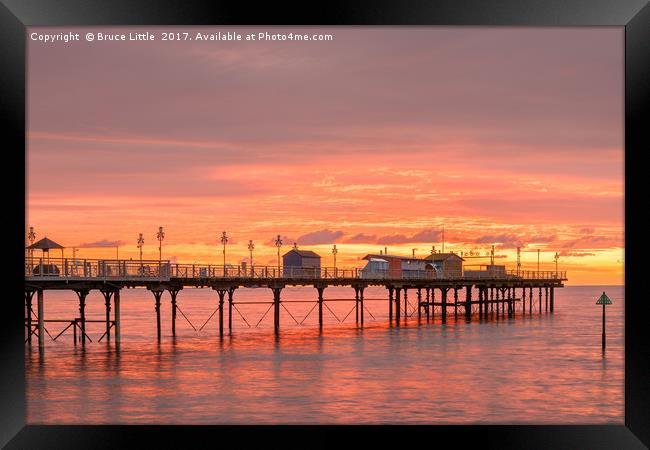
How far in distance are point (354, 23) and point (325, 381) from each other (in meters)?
25.0

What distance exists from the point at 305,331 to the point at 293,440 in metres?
51.5

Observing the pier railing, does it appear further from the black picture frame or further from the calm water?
the black picture frame

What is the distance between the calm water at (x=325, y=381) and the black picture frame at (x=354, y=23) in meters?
13.4

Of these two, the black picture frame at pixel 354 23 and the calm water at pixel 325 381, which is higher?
the black picture frame at pixel 354 23

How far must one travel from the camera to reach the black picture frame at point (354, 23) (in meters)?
13.6

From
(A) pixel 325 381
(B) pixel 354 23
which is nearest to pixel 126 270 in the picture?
(A) pixel 325 381

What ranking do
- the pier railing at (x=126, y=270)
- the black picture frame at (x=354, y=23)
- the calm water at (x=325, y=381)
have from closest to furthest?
the black picture frame at (x=354, y=23) → the calm water at (x=325, y=381) → the pier railing at (x=126, y=270)

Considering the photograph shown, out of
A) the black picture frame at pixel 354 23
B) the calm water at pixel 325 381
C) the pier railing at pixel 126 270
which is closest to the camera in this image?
the black picture frame at pixel 354 23

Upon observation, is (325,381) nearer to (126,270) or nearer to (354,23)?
(126,270)

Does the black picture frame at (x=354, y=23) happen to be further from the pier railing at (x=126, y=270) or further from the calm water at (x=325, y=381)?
the pier railing at (x=126, y=270)

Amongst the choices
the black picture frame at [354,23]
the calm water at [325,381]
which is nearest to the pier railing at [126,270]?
the calm water at [325,381]

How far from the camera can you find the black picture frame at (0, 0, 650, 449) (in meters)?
13.6

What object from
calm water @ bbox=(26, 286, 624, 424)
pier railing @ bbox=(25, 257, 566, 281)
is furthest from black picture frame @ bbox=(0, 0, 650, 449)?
pier railing @ bbox=(25, 257, 566, 281)

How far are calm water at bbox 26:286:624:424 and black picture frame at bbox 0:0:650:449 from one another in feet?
44.0
